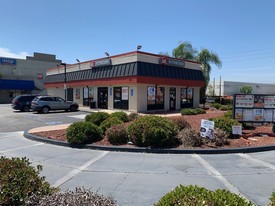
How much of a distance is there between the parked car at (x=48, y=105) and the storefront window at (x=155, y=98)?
841 cm

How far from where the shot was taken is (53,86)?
3925cm

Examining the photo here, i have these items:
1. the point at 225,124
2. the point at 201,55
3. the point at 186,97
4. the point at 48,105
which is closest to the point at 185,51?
the point at 201,55

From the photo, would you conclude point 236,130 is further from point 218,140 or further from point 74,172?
point 74,172

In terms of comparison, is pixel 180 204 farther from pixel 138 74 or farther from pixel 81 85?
pixel 81 85

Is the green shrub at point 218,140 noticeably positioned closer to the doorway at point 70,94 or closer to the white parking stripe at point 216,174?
the white parking stripe at point 216,174

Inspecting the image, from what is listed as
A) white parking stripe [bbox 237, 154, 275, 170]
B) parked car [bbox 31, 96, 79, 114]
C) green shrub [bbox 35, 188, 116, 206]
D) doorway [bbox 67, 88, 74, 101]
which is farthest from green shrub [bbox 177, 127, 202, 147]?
doorway [bbox 67, 88, 74, 101]

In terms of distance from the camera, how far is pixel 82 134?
1012 cm

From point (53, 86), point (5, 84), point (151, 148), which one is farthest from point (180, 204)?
point (5, 84)

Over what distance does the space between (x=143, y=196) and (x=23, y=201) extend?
8.05 feet

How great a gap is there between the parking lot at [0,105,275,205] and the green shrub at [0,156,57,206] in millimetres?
1794

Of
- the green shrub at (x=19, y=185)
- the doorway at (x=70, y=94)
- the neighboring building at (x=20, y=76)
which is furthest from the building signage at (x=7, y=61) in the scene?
the green shrub at (x=19, y=185)

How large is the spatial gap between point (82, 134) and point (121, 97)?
16.4 metres

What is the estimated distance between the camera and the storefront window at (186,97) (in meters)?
29.4

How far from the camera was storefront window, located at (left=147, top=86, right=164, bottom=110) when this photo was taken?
2558cm
